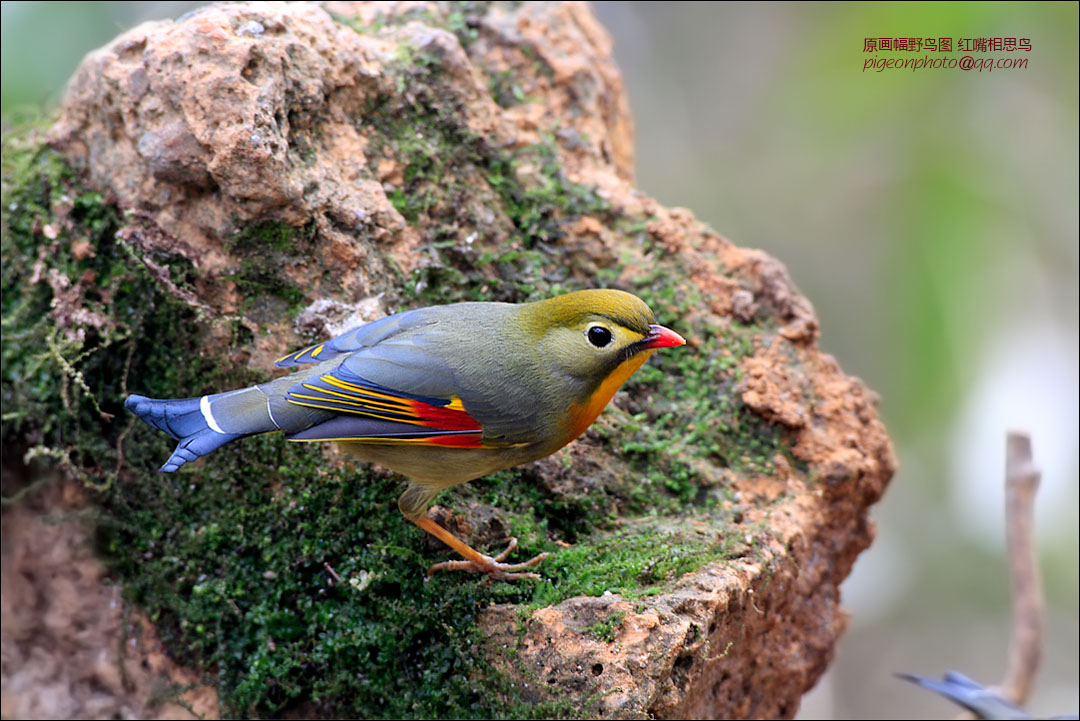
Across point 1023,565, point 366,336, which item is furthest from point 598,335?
point 1023,565

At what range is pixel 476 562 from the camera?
381 cm

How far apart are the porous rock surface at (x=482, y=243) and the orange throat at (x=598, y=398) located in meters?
0.70

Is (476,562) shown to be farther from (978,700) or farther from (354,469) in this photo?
(978,700)

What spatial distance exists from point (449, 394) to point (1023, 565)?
12.6ft

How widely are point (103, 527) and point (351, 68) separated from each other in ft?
8.00

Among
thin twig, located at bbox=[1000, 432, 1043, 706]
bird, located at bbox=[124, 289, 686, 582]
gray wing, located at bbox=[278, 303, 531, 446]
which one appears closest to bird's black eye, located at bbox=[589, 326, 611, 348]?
bird, located at bbox=[124, 289, 686, 582]

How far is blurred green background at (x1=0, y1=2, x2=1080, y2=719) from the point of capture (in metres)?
8.17

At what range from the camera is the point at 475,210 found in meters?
4.82

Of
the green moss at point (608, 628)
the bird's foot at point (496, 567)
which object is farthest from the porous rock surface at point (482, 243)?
the bird's foot at point (496, 567)

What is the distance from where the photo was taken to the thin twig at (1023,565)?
566 centimetres

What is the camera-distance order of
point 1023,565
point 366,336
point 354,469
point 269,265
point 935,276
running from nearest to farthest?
point 366,336, point 354,469, point 269,265, point 1023,565, point 935,276

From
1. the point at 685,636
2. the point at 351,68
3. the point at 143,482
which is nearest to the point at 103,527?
the point at 143,482

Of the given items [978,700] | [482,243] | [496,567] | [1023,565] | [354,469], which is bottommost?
A: [978,700]

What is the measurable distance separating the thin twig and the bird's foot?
3313 millimetres
